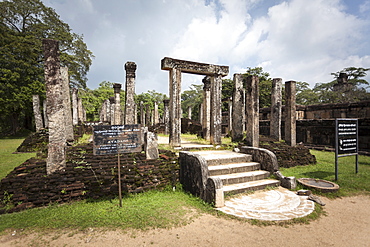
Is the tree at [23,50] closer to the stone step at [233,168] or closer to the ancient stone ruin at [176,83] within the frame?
the ancient stone ruin at [176,83]

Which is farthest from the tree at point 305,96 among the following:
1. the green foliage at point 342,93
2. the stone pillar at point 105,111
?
the stone pillar at point 105,111

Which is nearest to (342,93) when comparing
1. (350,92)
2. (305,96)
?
(350,92)

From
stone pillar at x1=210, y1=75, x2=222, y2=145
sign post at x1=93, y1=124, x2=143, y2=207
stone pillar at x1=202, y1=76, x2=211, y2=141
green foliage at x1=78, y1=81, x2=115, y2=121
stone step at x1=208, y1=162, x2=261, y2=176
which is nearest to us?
sign post at x1=93, y1=124, x2=143, y2=207

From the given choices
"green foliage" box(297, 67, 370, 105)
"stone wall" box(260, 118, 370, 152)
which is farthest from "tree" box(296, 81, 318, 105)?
"stone wall" box(260, 118, 370, 152)

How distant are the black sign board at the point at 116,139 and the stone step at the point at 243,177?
8.19 ft

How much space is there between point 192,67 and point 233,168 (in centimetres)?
454

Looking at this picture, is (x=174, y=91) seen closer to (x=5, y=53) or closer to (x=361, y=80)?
(x=5, y=53)

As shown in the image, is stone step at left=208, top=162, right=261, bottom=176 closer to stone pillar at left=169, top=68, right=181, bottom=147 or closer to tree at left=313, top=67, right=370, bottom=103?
stone pillar at left=169, top=68, right=181, bottom=147

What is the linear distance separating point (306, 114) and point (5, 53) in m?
28.7

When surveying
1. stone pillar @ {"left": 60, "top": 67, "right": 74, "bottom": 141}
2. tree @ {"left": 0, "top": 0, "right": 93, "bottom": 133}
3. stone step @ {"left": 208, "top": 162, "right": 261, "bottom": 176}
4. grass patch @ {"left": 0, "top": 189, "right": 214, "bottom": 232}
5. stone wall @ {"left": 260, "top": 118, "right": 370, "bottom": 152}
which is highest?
tree @ {"left": 0, "top": 0, "right": 93, "bottom": 133}

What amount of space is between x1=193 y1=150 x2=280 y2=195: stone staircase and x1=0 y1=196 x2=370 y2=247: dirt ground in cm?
Answer: 141

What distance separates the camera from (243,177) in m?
5.29

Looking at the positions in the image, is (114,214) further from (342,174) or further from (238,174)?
(342,174)

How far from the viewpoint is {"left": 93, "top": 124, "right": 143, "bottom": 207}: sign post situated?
4.25 m
